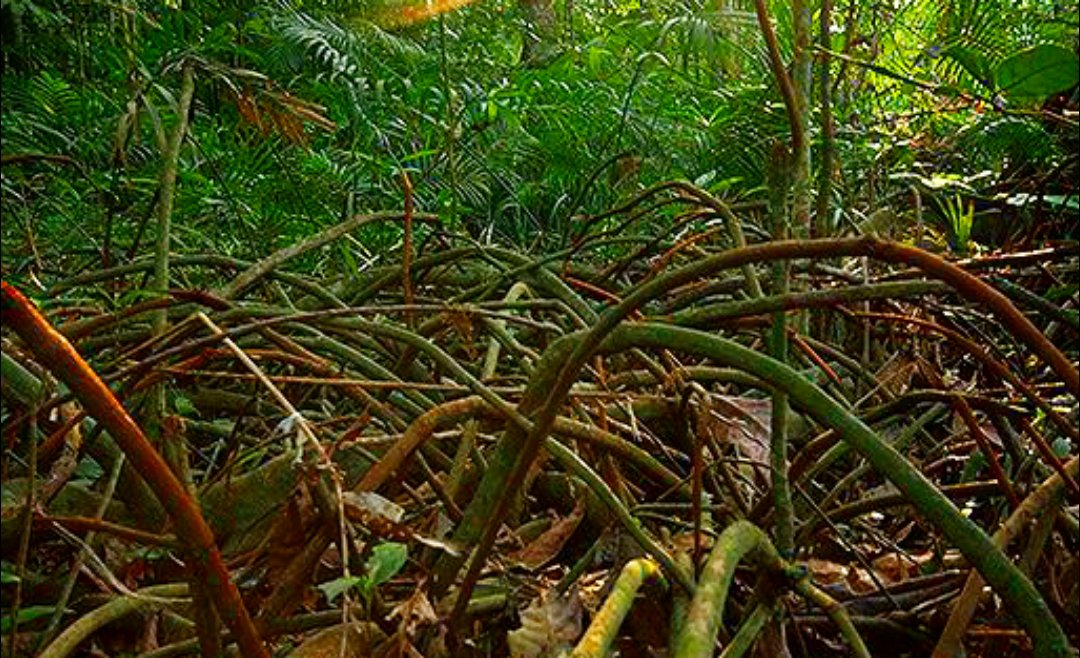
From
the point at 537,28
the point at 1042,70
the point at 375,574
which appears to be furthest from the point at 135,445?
the point at 537,28

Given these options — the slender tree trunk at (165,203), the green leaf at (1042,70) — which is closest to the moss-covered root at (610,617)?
the green leaf at (1042,70)

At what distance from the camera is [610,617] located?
574mm

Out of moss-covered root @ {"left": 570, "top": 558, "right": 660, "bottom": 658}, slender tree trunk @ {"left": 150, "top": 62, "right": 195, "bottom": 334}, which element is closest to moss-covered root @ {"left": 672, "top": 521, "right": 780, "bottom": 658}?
moss-covered root @ {"left": 570, "top": 558, "right": 660, "bottom": 658}

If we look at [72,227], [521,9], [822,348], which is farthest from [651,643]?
[521,9]

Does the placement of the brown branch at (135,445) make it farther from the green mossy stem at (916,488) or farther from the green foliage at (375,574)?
the green mossy stem at (916,488)

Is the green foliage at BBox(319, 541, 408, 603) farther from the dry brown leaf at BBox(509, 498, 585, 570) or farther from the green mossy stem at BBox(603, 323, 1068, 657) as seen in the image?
the dry brown leaf at BBox(509, 498, 585, 570)

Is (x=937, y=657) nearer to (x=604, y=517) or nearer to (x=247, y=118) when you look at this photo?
(x=604, y=517)

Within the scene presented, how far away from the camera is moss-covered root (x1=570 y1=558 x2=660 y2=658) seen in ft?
1.79

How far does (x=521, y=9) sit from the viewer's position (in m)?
5.95

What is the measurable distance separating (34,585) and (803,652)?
1.88 ft

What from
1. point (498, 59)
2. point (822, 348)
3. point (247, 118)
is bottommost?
point (498, 59)

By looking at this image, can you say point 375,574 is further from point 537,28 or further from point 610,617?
point 537,28

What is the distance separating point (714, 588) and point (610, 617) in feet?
0.27

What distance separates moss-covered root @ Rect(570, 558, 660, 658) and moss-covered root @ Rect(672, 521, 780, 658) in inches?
1.2
